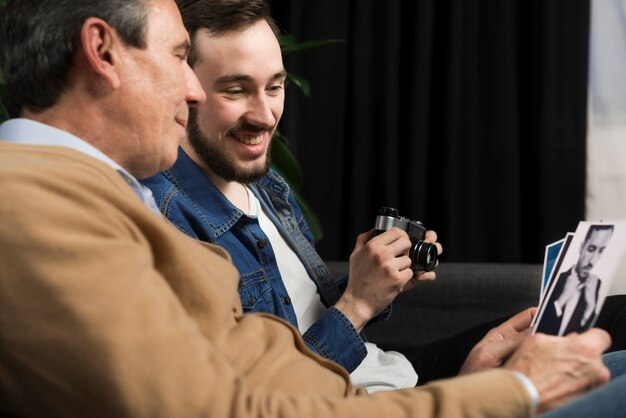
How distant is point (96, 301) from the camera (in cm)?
73

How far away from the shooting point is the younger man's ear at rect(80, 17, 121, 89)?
3.00 feet

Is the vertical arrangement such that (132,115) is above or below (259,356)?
above

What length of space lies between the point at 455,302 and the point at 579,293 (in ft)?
3.04

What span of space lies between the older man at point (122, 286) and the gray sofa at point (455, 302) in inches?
35.1

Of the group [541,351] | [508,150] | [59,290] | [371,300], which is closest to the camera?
[59,290]

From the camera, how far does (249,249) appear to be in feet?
4.51

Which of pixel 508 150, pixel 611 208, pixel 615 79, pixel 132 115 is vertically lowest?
pixel 611 208

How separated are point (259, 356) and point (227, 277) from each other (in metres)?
0.10

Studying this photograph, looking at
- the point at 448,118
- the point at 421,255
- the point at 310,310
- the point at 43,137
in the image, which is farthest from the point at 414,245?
the point at 448,118

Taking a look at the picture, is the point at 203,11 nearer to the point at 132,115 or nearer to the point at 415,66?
the point at 132,115

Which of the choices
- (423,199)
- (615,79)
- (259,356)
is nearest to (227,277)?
(259,356)

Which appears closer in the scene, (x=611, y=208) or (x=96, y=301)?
(x=96, y=301)

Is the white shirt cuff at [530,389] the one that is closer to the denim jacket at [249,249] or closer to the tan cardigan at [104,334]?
the tan cardigan at [104,334]

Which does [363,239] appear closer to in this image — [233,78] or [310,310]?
[310,310]
